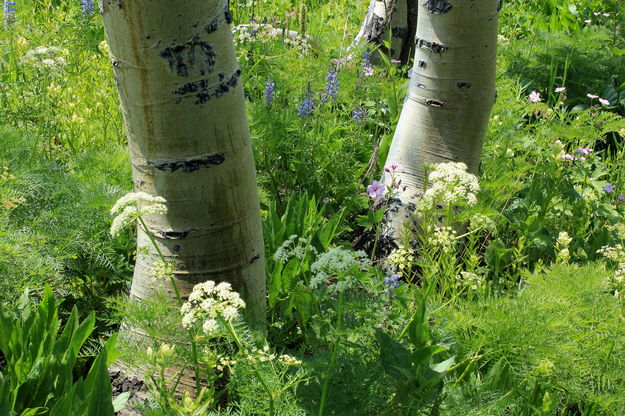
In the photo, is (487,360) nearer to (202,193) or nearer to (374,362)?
(374,362)

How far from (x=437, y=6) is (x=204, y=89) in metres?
1.22

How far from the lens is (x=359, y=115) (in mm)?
3254

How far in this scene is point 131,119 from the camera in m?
1.79

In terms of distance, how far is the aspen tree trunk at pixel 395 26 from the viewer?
13.9 feet

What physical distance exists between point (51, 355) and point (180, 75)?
0.80m

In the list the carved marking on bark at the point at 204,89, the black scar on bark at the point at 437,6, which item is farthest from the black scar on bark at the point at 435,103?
the carved marking on bark at the point at 204,89

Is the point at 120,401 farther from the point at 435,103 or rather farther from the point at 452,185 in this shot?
the point at 435,103

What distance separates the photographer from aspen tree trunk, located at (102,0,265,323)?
5.42 ft

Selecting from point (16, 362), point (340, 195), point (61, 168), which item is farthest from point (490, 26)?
point (16, 362)

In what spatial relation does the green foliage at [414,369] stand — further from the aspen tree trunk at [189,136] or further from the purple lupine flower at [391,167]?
the purple lupine flower at [391,167]

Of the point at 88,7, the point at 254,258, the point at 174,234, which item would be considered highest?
the point at 88,7

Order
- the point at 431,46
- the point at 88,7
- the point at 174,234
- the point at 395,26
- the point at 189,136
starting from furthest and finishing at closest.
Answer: the point at 395,26 → the point at 88,7 → the point at 431,46 → the point at 174,234 → the point at 189,136

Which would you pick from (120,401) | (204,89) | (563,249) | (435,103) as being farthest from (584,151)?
(120,401)

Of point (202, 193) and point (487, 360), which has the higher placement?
point (202, 193)
